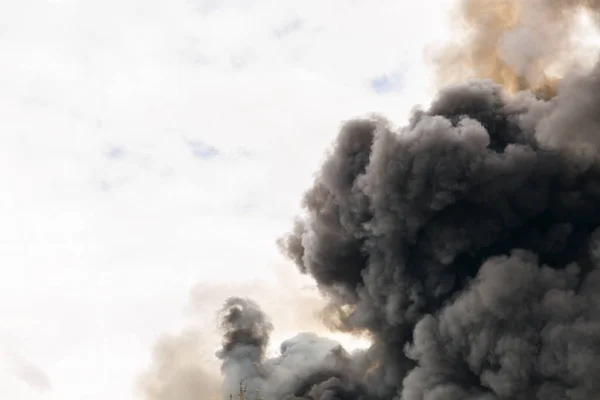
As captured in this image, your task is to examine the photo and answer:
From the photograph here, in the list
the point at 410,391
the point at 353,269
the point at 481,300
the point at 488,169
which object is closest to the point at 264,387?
the point at 353,269

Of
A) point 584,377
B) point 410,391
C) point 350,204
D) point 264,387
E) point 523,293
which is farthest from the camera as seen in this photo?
point 264,387

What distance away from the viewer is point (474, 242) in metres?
48.0

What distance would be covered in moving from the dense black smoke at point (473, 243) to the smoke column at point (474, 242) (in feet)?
0.30

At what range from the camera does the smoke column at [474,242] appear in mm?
43406

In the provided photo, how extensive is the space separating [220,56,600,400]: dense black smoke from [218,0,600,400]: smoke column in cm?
9

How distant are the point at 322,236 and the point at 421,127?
12.5 meters

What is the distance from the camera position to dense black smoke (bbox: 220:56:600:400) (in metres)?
43.4

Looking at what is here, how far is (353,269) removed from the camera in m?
56.6

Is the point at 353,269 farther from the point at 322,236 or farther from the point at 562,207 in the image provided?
the point at 562,207

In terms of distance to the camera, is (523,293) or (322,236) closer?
(523,293)

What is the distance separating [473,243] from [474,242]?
0.10m

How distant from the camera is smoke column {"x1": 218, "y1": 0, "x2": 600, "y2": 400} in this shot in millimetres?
43406

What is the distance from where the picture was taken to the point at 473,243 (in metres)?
48.0

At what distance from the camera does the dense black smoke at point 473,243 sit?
142 ft
